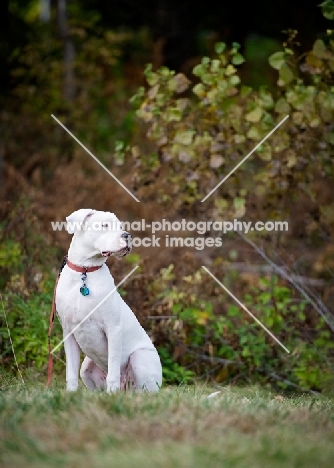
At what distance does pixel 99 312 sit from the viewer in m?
5.09

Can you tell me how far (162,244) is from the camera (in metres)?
8.41

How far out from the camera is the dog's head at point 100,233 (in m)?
5.11

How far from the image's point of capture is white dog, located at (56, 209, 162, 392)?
511 cm

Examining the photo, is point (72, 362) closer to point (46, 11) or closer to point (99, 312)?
point (99, 312)

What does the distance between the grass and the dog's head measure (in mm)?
1035

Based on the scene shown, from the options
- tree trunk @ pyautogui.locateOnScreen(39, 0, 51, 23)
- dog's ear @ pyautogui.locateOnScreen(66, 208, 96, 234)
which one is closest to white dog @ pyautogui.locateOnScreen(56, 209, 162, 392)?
dog's ear @ pyautogui.locateOnScreen(66, 208, 96, 234)

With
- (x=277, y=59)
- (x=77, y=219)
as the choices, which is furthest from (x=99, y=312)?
(x=277, y=59)

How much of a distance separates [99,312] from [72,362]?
438 mm

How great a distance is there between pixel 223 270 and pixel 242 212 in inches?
40.8

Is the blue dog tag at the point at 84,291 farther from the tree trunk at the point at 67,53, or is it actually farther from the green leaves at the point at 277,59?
the tree trunk at the point at 67,53

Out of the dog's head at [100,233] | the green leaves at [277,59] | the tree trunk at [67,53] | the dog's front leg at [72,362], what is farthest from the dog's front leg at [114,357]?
the tree trunk at [67,53]

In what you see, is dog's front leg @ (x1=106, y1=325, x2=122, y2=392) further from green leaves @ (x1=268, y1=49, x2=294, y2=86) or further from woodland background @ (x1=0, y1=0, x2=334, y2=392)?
green leaves @ (x1=268, y1=49, x2=294, y2=86)

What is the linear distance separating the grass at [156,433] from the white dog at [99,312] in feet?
2.30

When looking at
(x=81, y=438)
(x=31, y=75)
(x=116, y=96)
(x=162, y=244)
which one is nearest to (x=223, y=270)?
(x=162, y=244)
